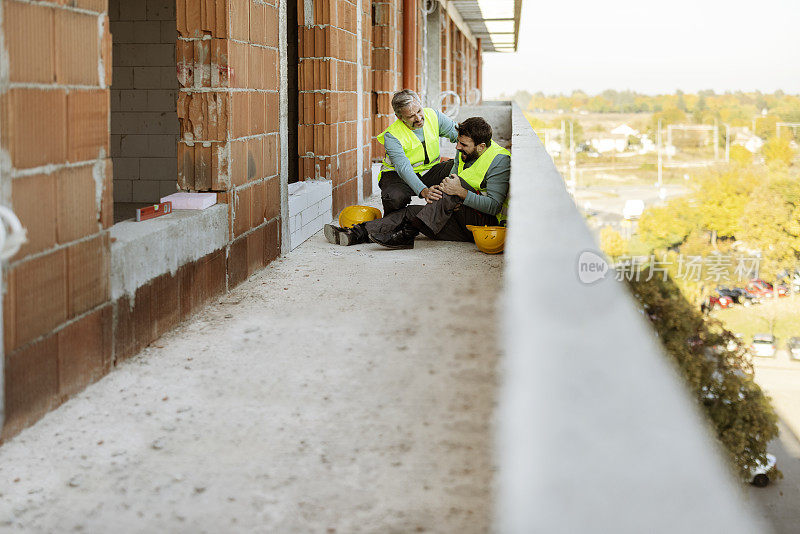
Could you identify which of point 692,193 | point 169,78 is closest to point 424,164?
point 169,78

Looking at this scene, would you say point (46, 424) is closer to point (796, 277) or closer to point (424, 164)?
point (424, 164)

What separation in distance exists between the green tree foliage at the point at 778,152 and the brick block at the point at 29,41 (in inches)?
3714

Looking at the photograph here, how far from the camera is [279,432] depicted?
290cm

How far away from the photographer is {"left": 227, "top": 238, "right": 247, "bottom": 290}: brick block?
4957mm

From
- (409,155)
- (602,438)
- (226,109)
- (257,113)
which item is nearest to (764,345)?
(409,155)

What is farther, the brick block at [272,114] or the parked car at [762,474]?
the parked car at [762,474]

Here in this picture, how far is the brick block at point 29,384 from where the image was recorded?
Result: 2773mm

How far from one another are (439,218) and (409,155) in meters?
0.85

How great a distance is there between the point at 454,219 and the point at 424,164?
0.80 m

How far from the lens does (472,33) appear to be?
29.0 meters

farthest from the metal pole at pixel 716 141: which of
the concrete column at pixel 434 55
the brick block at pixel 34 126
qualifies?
the brick block at pixel 34 126

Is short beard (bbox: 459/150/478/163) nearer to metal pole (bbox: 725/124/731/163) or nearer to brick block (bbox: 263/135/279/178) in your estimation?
brick block (bbox: 263/135/279/178)

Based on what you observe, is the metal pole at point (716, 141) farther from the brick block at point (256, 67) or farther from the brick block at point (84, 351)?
the brick block at point (84, 351)

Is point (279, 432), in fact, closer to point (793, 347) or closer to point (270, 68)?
point (270, 68)
